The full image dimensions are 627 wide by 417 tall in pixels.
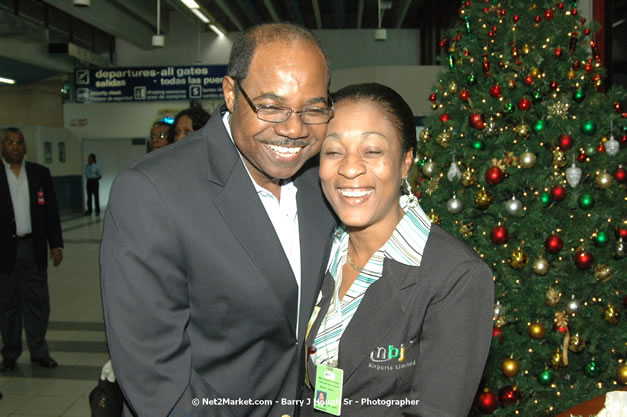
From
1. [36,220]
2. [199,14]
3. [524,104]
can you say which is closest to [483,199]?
[524,104]

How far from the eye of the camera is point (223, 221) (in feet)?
4.88

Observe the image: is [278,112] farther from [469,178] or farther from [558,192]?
[558,192]

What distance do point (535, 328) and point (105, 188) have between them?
1793cm

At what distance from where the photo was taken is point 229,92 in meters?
1.64

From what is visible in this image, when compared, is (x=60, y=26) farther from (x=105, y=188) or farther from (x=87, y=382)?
(x=87, y=382)

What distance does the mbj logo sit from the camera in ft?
4.92

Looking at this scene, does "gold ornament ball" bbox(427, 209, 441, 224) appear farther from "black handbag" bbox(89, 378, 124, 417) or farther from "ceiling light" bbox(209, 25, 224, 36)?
"ceiling light" bbox(209, 25, 224, 36)

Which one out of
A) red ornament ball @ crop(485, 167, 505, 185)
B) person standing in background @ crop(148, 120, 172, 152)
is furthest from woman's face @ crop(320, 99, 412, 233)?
person standing in background @ crop(148, 120, 172, 152)

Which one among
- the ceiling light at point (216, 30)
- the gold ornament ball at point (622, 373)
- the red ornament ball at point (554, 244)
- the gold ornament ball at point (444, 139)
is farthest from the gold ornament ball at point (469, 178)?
the ceiling light at point (216, 30)

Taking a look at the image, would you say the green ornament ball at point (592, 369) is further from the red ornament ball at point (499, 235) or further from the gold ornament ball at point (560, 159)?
the gold ornament ball at point (560, 159)

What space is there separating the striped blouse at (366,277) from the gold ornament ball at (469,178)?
5.89 ft

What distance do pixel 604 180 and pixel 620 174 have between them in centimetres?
12

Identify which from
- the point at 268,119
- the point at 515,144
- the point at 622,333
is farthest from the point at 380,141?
the point at 622,333

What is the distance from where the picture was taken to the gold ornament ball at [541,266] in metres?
3.17
